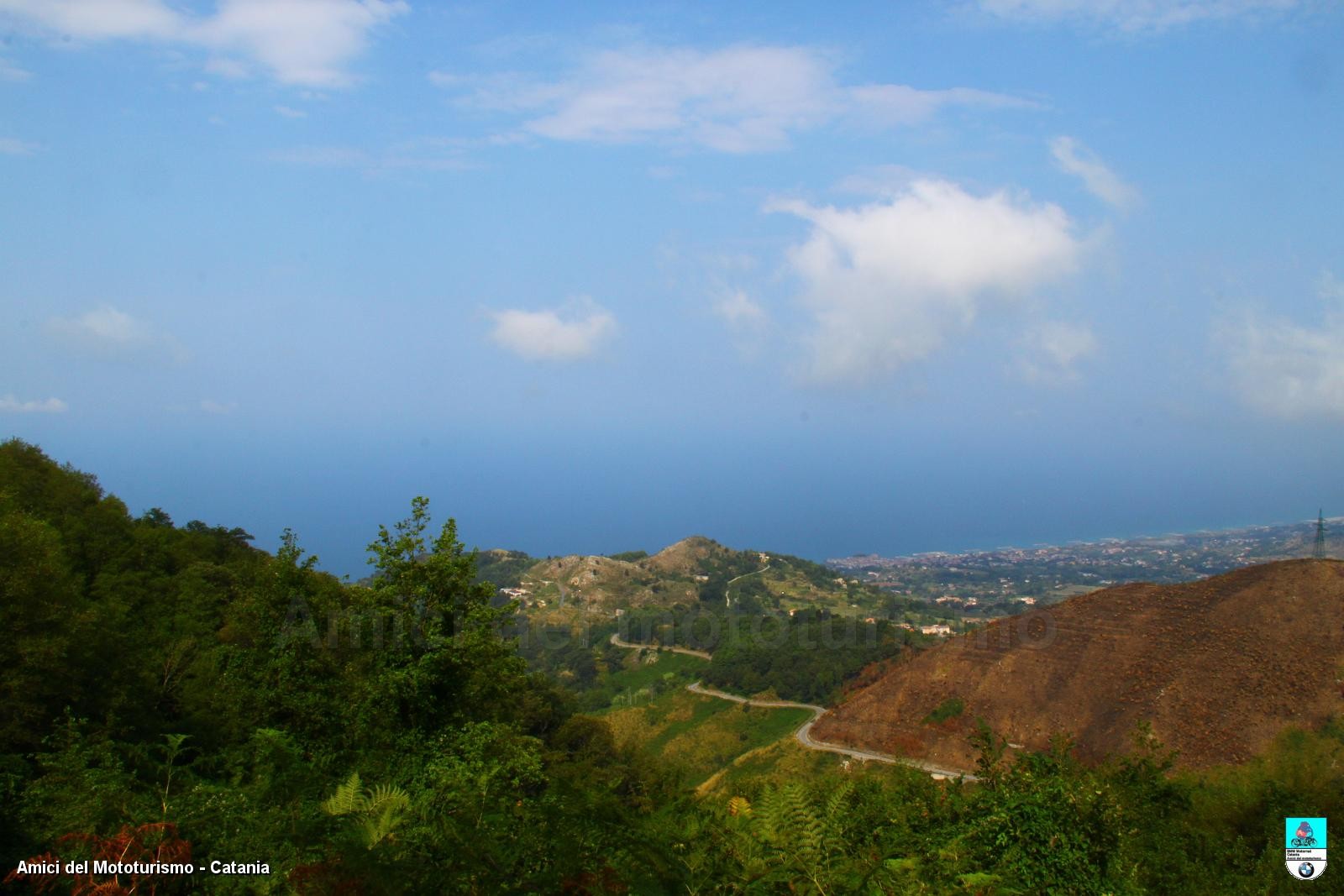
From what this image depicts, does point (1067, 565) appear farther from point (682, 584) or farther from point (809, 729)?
point (809, 729)

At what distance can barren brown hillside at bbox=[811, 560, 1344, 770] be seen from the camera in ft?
80.7

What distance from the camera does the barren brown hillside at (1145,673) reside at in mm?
24594

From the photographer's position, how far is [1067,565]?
10362cm

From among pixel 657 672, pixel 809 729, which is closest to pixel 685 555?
pixel 657 672

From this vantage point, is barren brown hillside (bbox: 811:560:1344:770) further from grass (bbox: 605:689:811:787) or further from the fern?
the fern

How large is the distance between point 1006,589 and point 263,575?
89.6 metres

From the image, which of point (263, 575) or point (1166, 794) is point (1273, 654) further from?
point (263, 575)

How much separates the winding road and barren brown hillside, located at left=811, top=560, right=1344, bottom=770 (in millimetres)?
646

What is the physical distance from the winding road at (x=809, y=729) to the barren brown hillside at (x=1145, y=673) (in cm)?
65

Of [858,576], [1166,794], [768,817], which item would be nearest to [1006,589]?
[858,576]

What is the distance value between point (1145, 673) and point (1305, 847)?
2143cm

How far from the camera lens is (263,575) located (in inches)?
606

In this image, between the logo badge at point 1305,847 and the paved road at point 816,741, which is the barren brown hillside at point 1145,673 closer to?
the paved road at point 816,741

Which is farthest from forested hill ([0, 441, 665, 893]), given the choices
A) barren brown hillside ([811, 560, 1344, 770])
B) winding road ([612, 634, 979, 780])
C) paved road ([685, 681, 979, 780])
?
barren brown hillside ([811, 560, 1344, 770])
